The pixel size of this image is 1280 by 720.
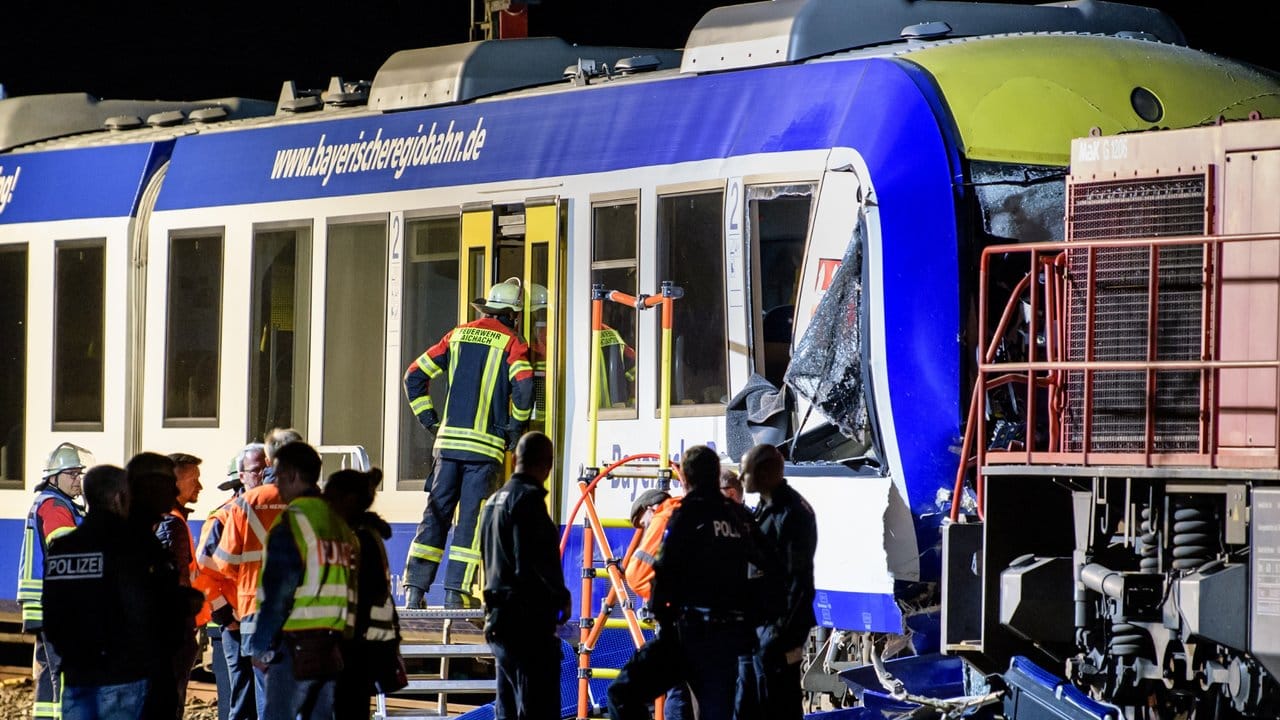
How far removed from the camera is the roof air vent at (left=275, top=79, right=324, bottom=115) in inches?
593

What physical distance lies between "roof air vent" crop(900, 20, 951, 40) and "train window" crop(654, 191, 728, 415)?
1.28m

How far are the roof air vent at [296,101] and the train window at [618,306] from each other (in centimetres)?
351

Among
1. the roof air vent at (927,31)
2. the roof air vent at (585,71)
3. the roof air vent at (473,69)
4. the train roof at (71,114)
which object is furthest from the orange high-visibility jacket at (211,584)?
the train roof at (71,114)

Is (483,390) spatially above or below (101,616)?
above

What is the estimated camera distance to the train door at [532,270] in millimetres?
12461

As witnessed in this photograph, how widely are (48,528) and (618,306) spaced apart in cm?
325

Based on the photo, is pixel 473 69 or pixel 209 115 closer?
pixel 473 69

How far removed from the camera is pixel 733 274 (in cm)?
1142

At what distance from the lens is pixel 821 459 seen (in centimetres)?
1107

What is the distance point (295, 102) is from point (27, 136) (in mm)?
3462

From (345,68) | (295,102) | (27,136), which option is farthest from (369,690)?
(345,68)

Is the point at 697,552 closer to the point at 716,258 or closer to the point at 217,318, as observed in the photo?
the point at 716,258

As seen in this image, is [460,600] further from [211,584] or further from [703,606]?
[703,606]

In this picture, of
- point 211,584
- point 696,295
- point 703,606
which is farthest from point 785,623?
point 211,584
